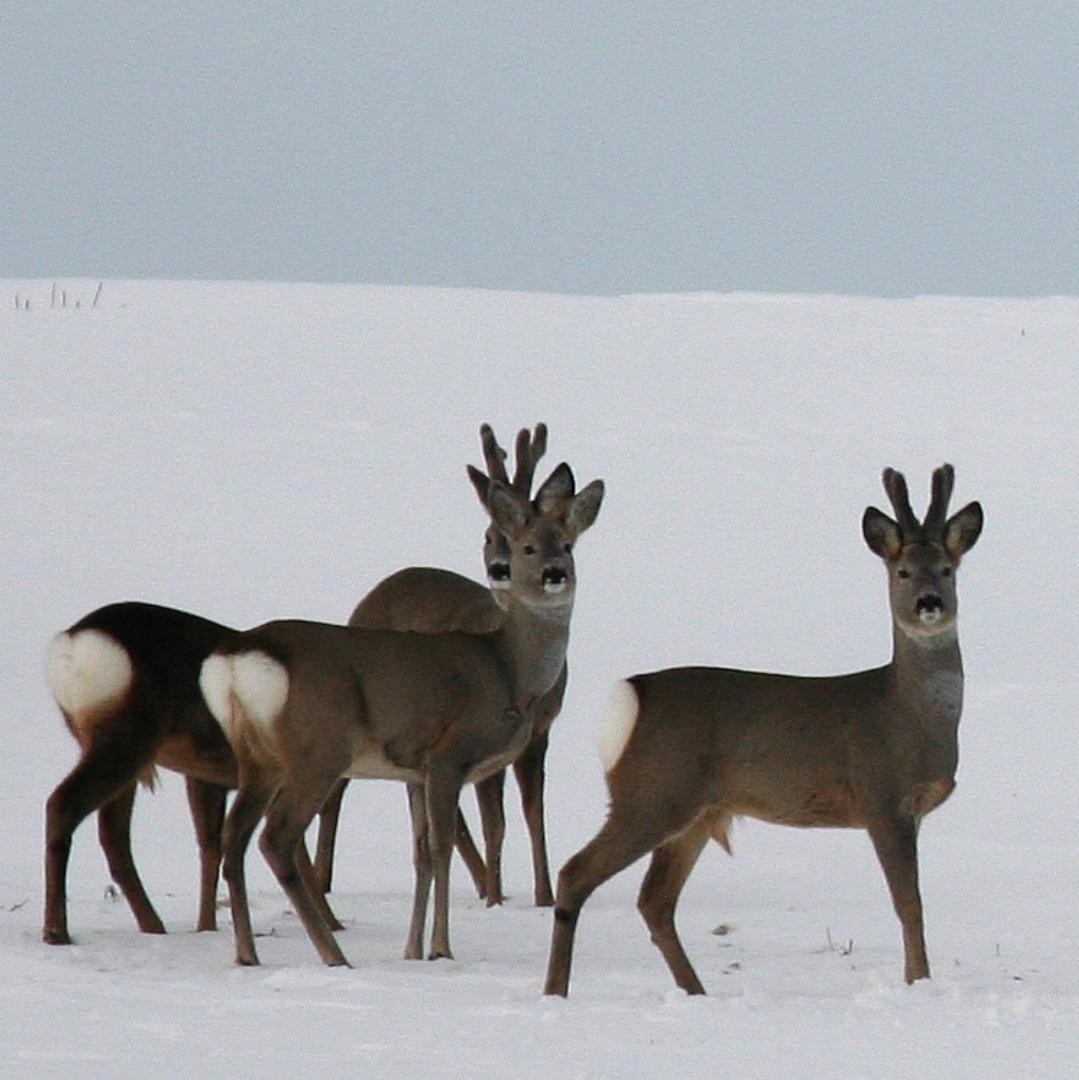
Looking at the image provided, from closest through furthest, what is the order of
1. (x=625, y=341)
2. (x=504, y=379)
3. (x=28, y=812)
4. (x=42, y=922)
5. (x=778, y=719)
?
(x=778, y=719), (x=42, y=922), (x=28, y=812), (x=504, y=379), (x=625, y=341)

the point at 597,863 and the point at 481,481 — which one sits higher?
the point at 481,481

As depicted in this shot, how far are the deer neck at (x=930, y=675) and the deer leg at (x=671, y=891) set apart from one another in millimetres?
831

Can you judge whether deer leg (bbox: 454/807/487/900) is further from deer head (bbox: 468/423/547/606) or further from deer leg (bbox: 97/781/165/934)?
deer leg (bbox: 97/781/165/934)

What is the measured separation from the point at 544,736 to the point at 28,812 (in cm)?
317

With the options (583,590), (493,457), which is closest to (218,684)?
(493,457)

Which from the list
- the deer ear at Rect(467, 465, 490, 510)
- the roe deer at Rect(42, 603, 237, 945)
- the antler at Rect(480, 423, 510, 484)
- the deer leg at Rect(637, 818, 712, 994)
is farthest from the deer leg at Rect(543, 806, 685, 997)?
the antler at Rect(480, 423, 510, 484)

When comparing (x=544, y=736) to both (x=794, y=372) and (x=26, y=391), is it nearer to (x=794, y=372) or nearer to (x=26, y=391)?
(x=26, y=391)

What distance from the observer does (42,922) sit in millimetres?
9758

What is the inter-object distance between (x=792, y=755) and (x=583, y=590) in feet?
31.8

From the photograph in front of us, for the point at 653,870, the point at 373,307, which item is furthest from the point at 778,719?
the point at 373,307

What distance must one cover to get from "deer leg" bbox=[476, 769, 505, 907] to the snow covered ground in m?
0.21

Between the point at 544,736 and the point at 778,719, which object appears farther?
the point at 544,736

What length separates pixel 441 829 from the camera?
9.23 metres

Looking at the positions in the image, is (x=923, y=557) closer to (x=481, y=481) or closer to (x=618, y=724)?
(x=618, y=724)
